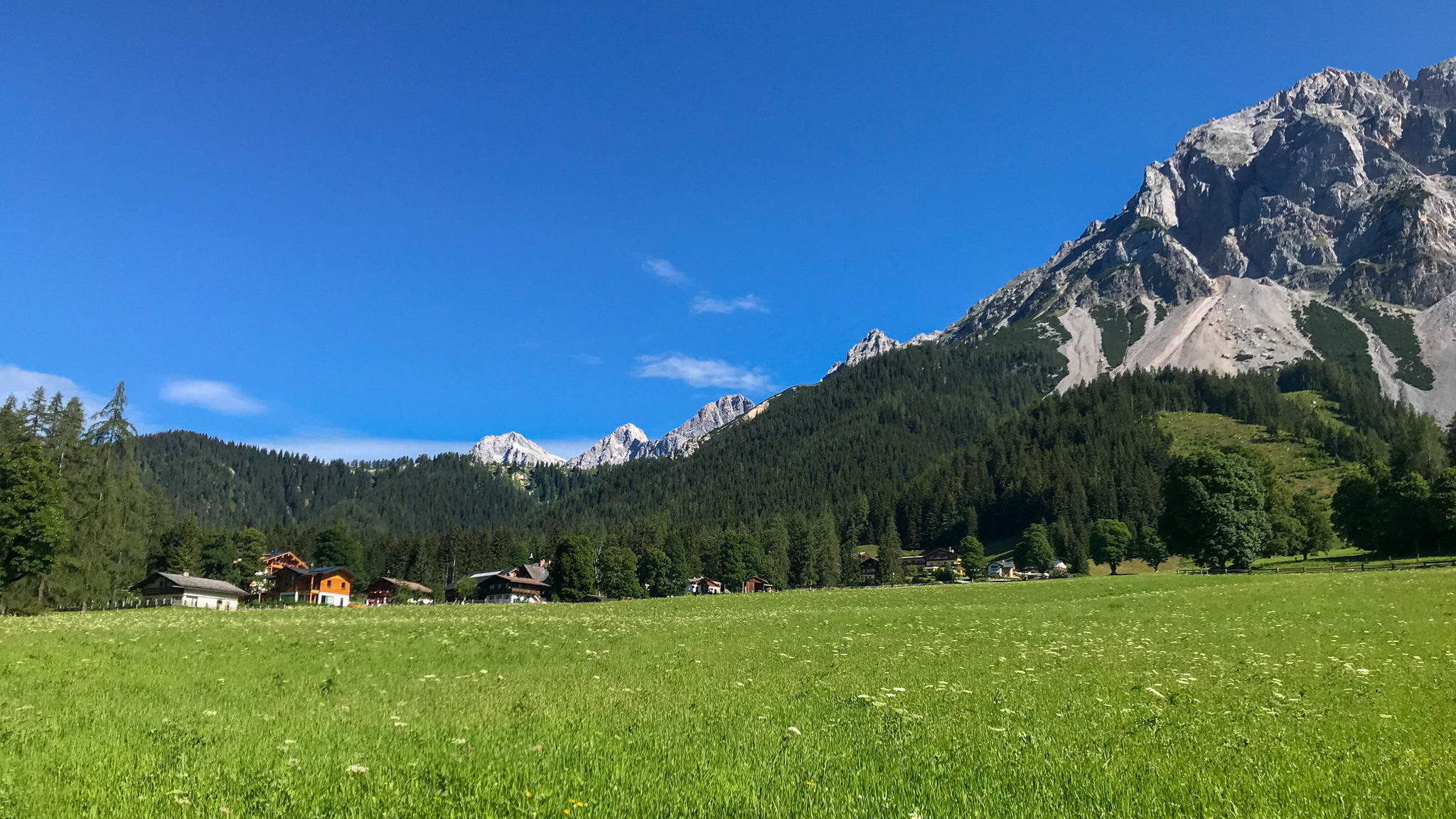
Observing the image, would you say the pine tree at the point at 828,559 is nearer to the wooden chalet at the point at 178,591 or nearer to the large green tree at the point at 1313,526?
the large green tree at the point at 1313,526

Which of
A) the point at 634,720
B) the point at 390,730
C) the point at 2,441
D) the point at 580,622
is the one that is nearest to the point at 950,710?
the point at 634,720

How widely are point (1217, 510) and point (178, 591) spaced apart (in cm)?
13254

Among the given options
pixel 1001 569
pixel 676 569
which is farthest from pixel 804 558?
pixel 1001 569

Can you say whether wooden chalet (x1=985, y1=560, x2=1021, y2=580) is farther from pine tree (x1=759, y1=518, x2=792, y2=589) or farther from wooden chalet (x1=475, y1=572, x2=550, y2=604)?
wooden chalet (x1=475, y1=572, x2=550, y2=604)

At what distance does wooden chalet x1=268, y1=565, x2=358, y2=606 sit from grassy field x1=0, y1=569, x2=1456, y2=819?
414 feet

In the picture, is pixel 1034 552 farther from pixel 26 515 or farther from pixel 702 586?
pixel 26 515

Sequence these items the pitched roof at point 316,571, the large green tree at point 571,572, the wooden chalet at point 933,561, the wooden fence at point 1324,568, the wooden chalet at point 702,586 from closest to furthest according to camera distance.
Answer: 1. the wooden fence at point 1324,568
2. the large green tree at point 571,572
3. the pitched roof at point 316,571
4. the wooden chalet at point 702,586
5. the wooden chalet at point 933,561

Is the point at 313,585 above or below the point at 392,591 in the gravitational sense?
above

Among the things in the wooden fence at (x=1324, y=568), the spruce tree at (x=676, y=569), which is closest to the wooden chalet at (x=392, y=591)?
the spruce tree at (x=676, y=569)

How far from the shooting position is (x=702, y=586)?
165 m

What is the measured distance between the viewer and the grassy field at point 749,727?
26.6ft

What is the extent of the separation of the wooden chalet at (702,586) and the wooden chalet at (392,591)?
55205 millimetres

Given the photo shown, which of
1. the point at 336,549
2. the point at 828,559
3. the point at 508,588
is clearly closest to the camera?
the point at 508,588

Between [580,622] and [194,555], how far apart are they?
12114 cm
